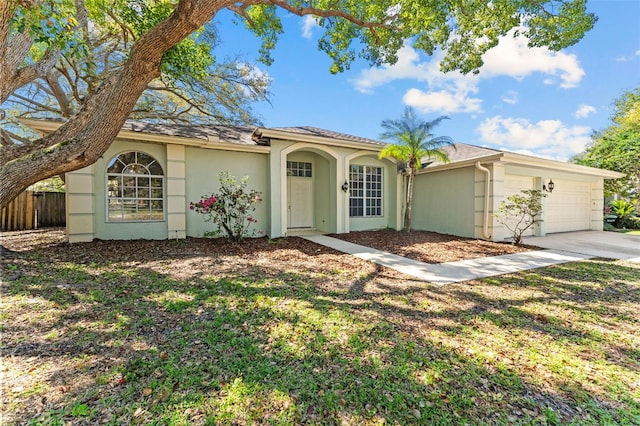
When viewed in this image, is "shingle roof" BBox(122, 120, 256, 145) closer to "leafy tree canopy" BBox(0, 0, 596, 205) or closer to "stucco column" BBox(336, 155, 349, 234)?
"leafy tree canopy" BBox(0, 0, 596, 205)

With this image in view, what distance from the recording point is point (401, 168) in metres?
12.0

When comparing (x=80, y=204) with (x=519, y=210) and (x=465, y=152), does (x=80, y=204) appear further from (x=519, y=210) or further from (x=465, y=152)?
(x=519, y=210)

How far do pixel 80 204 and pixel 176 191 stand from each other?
241 centimetres

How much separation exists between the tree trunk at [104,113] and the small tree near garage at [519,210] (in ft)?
32.6

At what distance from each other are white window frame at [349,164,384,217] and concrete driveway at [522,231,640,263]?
5617 mm

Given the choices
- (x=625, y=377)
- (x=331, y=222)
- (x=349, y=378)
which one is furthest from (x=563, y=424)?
(x=331, y=222)

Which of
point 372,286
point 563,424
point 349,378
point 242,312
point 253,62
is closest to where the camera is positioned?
point 563,424

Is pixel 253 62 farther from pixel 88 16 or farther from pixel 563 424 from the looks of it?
pixel 563 424

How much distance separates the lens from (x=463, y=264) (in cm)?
655

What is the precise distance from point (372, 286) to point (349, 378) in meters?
2.62

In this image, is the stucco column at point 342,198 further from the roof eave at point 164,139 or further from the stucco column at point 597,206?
the stucco column at point 597,206

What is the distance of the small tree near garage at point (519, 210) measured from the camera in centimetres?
873

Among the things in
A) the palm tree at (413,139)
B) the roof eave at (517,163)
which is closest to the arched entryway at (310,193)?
the palm tree at (413,139)

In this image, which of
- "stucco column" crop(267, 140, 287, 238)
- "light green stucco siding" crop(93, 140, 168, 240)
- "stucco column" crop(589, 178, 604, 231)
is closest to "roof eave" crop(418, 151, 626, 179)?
"stucco column" crop(589, 178, 604, 231)
